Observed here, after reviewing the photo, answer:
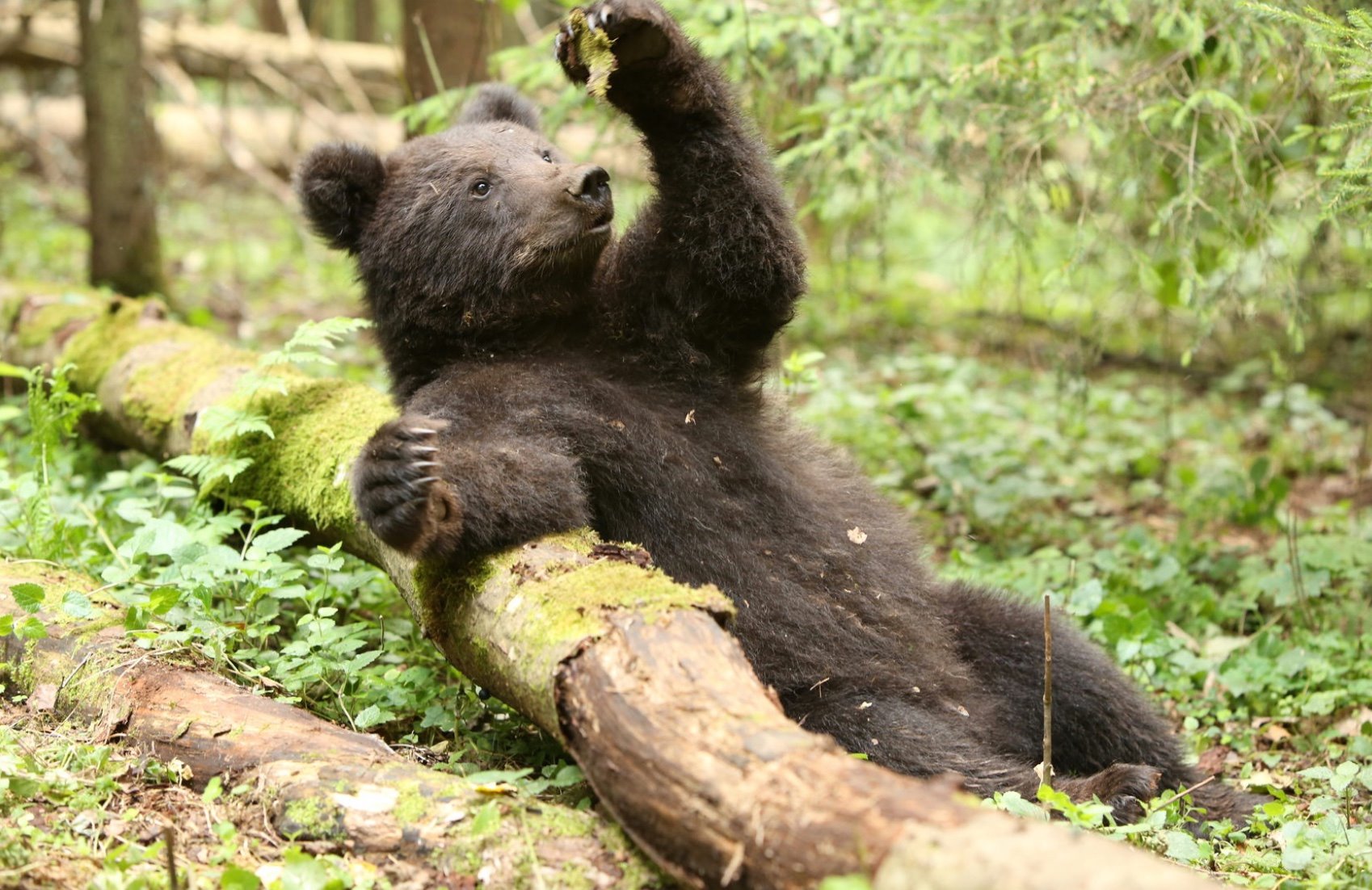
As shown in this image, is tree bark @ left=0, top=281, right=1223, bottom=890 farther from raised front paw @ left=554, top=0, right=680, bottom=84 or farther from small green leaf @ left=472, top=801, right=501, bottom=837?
raised front paw @ left=554, top=0, right=680, bottom=84

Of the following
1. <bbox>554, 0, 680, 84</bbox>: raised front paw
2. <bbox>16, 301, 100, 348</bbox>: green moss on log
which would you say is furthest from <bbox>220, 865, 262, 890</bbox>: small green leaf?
<bbox>16, 301, 100, 348</bbox>: green moss on log

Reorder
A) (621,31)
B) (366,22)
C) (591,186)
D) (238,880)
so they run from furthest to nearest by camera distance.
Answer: (366,22) < (591,186) < (621,31) < (238,880)

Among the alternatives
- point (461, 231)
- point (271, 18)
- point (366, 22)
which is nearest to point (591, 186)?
point (461, 231)

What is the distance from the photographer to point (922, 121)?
18.6ft

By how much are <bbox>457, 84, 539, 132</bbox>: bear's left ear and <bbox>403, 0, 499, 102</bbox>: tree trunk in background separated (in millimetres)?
3083

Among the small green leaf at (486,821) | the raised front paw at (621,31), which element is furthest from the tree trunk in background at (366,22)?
the small green leaf at (486,821)

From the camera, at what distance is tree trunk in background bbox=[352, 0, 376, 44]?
16266 millimetres

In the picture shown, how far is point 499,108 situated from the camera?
16.6 feet

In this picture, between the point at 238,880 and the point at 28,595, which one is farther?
the point at 28,595

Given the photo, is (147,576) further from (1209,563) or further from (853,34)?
(1209,563)

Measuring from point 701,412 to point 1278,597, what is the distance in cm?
305

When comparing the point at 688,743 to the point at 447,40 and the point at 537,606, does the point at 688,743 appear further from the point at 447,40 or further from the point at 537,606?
the point at 447,40

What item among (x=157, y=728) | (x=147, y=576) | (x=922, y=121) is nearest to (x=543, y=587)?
(x=157, y=728)

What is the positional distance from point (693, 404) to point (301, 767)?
193cm
